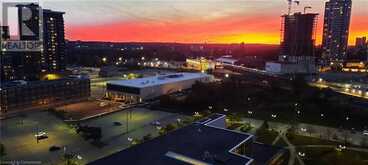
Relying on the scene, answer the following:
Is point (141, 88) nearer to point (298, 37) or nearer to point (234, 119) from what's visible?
point (234, 119)

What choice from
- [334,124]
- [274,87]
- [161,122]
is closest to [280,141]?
[334,124]

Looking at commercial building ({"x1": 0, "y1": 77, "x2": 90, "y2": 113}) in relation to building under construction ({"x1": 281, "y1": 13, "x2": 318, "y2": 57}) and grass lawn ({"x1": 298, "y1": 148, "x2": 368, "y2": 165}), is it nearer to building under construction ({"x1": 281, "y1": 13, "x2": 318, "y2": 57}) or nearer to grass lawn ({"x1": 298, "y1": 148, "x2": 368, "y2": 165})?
grass lawn ({"x1": 298, "y1": 148, "x2": 368, "y2": 165})

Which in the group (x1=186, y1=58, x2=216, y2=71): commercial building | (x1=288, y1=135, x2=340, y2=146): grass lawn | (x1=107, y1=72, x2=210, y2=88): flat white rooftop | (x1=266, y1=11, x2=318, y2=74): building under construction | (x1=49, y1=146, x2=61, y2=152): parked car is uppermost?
(x1=266, y1=11, x2=318, y2=74): building under construction

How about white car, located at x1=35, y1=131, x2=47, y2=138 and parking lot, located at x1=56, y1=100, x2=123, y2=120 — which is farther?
parking lot, located at x1=56, y1=100, x2=123, y2=120

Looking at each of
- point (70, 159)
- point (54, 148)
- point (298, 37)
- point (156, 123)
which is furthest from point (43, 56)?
point (298, 37)

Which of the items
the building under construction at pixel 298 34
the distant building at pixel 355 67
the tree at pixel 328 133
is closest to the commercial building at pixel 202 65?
the building under construction at pixel 298 34

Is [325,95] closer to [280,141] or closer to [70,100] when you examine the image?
[280,141]

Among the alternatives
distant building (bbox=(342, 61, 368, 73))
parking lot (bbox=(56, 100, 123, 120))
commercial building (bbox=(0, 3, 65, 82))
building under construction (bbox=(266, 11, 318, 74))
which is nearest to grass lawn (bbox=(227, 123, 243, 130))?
parking lot (bbox=(56, 100, 123, 120))
